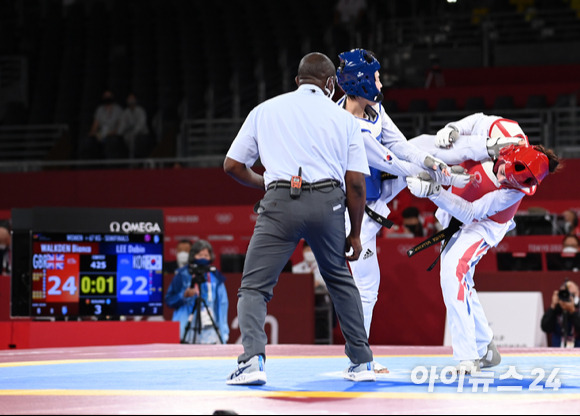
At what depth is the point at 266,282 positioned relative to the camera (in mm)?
4668

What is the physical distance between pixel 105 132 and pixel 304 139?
39.3 ft

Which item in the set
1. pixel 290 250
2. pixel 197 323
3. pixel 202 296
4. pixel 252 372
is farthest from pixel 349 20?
pixel 252 372

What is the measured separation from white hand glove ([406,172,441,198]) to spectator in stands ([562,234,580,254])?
5.59 metres

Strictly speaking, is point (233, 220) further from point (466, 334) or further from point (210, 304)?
point (466, 334)

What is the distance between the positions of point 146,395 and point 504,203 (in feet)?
7.98

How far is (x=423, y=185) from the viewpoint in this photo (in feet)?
17.5

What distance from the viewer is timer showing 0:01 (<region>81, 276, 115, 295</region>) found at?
8625 millimetres

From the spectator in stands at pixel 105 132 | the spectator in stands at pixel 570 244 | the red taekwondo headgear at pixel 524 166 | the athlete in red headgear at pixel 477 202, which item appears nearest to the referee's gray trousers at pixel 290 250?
the athlete in red headgear at pixel 477 202

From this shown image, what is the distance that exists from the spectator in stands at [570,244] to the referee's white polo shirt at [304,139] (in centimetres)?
638

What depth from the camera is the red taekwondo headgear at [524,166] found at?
210 inches

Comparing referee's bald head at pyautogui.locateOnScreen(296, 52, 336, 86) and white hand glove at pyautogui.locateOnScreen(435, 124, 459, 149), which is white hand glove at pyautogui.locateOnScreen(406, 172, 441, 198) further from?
referee's bald head at pyautogui.locateOnScreen(296, 52, 336, 86)

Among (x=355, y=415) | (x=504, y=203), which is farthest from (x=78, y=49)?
(x=355, y=415)

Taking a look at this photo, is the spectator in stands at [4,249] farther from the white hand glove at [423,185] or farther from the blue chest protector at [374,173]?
the white hand glove at [423,185]
